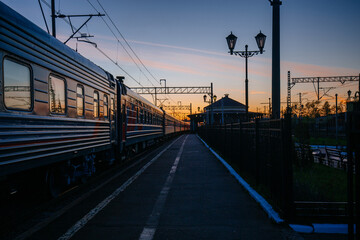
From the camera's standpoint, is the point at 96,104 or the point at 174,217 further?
the point at 96,104

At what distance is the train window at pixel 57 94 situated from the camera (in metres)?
6.10

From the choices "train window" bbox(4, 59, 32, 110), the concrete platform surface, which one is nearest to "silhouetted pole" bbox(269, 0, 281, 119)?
the concrete platform surface

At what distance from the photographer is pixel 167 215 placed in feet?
18.1

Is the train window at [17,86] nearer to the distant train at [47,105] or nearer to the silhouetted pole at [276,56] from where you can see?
the distant train at [47,105]

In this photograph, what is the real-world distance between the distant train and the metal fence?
4.17 m

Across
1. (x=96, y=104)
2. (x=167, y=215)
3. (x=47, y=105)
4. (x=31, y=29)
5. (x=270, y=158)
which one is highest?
(x=31, y=29)

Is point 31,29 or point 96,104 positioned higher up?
point 31,29

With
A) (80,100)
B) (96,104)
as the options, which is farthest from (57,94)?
(96,104)

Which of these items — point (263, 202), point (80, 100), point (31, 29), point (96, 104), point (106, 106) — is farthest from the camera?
point (106, 106)

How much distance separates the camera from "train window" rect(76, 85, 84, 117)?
7.61 m

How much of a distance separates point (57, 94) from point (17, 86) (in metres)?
1.54

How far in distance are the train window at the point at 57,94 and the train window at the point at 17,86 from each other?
870 millimetres

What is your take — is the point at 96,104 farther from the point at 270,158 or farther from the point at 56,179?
the point at 270,158

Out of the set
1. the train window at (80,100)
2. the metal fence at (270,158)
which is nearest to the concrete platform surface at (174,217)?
the metal fence at (270,158)
